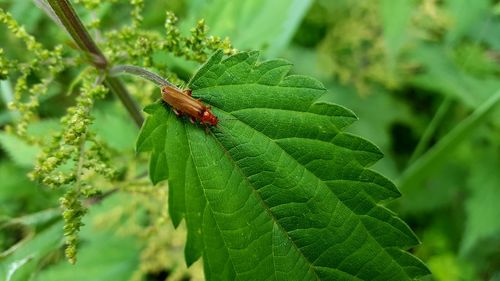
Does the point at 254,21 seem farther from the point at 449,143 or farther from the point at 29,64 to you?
the point at 29,64

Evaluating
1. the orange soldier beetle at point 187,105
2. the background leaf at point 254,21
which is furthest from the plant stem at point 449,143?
the orange soldier beetle at point 187,105

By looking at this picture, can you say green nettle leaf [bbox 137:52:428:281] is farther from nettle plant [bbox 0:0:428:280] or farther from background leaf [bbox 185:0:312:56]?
background leaf [bbox 185:0:312:56]

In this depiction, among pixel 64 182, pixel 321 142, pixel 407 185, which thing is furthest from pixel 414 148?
pixel 64 182

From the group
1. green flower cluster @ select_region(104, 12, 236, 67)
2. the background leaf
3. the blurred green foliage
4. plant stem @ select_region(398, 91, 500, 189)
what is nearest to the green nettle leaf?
green flower cluster @ select_region(104, 12, 236, 67)

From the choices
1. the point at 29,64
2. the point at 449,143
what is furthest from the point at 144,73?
the point at 449,143

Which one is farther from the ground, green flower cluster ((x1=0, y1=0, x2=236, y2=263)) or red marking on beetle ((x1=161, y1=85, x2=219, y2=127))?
green flower cluster ((x1=0, y1=0, x2=236, y2=263))

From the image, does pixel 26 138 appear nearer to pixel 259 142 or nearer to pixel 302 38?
pixel 259 142
